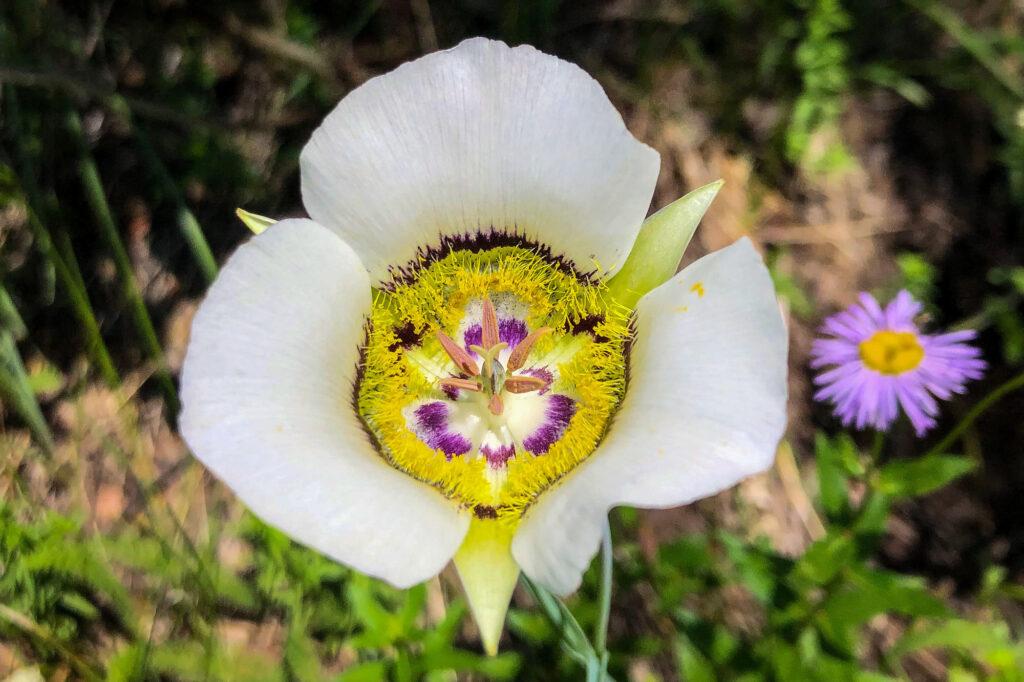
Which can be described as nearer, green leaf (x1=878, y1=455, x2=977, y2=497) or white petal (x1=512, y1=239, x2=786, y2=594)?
white petal (x1=512, y1=239, x2=786, y2=594)

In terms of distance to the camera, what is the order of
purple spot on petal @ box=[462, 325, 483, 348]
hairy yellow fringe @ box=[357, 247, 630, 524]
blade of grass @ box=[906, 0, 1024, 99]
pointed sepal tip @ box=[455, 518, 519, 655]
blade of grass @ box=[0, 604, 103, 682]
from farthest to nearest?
blade of grass @ box=[906, 0, 1024, 99], blade of grass @ box=[0, 604, 103, 682], purple spot on petal @ box=[462, 325, 483, 348], hairy yellow fringe @ box=[357, 247, 630, 524], pointed sepal tip @ box=[455, 518, 519, 655]

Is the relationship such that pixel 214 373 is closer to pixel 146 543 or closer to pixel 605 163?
pixel 605 163

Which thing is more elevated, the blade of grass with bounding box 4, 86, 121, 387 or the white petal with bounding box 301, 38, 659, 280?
the white petal with bounding box 301, 38, 659, 280

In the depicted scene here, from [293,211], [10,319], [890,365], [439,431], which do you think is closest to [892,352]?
[890,365]

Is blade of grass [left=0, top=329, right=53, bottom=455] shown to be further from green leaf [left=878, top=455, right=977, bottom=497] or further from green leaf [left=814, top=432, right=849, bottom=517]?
green leaf [left=878, top=455, right=977, bottom=497]

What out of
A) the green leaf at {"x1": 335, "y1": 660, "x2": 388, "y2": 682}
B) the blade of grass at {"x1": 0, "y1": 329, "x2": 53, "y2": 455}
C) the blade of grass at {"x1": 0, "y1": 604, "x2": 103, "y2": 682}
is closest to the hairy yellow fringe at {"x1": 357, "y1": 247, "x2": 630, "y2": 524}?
the green leaf at {"x1": 335, "y1": 660, "x2": 388, "y2": 682}

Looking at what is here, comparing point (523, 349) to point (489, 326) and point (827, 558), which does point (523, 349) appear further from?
point (827, 558)

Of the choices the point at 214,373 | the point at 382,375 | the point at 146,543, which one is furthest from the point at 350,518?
the point at 146,543

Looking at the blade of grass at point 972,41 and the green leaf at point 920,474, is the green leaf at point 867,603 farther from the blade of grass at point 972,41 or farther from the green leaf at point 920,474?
the blade of grass at point 972,41
